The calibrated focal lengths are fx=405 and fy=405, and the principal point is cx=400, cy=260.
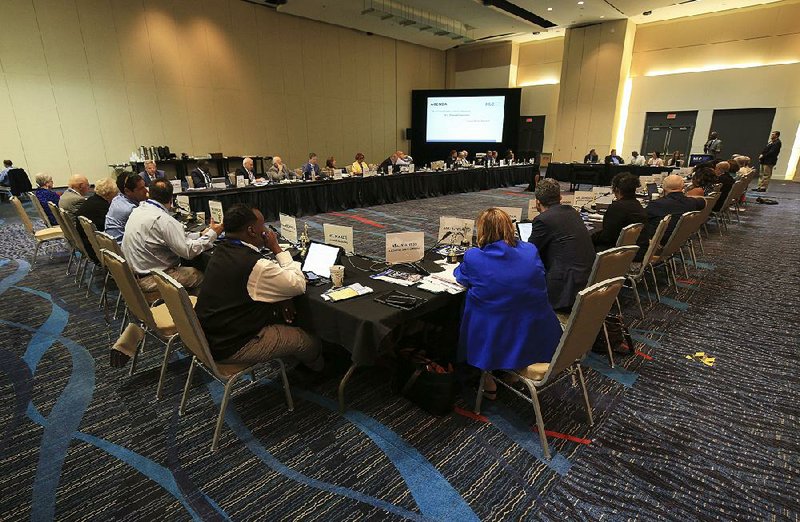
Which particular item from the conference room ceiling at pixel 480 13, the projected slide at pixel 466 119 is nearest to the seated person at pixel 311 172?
the conference room ceiling at pixel 480 13

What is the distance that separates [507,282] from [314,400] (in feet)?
4.51

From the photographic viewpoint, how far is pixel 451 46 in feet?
52.5

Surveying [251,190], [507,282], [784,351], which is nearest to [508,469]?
[507,282]

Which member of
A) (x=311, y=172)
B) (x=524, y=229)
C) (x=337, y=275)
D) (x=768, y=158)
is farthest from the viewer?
(x=768, y=158)

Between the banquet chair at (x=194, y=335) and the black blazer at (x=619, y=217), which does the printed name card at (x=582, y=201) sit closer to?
the black blazer at (x=619, y=217)

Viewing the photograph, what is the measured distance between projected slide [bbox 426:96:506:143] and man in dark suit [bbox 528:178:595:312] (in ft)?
43.7

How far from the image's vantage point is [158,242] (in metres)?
3.06

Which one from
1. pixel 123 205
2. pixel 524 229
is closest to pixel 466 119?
pixel 524 229

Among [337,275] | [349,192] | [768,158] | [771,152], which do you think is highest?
[771,152]

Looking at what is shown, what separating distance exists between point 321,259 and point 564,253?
1627 mm

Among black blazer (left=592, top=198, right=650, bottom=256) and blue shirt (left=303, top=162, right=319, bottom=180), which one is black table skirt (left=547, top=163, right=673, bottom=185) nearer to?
blue shirt (left=303, top=162, right=319, bottom=180)

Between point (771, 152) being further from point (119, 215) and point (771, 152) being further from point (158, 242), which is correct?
point (119, 215)

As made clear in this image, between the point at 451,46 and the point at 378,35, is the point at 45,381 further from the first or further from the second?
the point at 451,46

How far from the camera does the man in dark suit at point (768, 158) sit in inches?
396
